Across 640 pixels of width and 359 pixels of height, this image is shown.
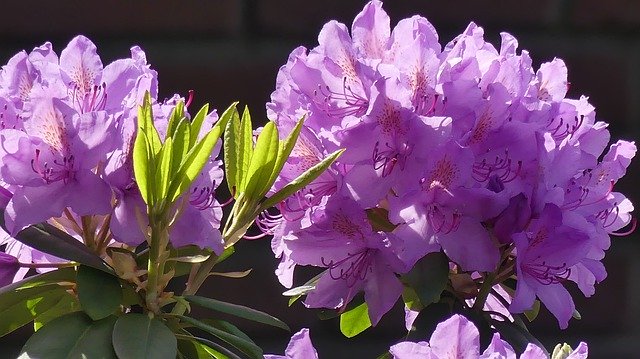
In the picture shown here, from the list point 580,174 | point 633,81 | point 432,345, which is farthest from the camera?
point 633,81

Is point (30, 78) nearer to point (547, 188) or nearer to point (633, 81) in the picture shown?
point (547, 188)

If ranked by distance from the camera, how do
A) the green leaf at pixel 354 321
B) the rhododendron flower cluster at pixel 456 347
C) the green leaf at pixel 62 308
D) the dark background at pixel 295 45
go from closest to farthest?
the rhododendron flower cluster at pixel 456 347
the green leaf at pixel 62 308
the green leaf at pixel 354 321
the dark background at pixel 295 45

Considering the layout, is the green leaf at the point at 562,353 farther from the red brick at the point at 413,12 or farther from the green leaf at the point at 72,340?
the red brick at the point at 413,12

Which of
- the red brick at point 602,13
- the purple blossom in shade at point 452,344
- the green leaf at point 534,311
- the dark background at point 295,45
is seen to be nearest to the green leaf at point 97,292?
the purple blossom in shade at point 452,344

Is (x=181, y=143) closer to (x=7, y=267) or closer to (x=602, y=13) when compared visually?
(x=7, y=267)

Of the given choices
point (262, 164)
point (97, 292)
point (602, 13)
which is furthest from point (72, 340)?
point (602, 13)

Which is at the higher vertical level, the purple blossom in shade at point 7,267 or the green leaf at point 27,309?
the purple blossom in shade at point 7,267

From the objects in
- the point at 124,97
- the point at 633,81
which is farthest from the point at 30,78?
the point at 633,81

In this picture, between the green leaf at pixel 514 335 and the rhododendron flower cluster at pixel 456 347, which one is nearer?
the rhododendron flower cluster at pixel 456 347

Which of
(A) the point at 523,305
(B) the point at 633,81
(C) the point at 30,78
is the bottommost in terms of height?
(B) the point at 633,81
